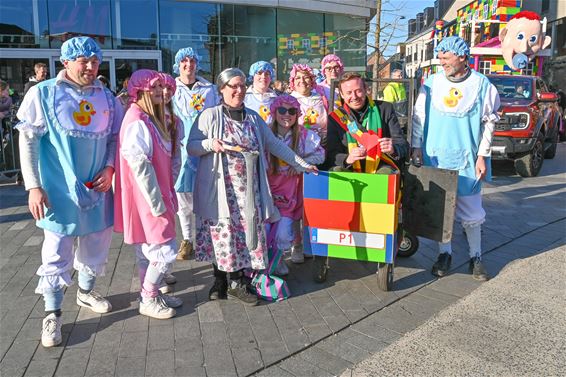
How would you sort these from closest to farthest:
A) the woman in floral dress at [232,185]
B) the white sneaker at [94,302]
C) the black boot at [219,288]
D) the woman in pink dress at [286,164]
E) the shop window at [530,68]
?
the woman in floral dress at [232,185]
the white sneaker at [94,302]
the black boot at [219,288]
the woman in pink dress at [286,164]
the shop window at [530,68]

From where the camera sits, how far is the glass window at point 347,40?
19031 millimetres

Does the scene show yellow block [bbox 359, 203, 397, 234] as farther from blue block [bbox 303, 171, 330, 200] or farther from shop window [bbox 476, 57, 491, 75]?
shop window [bbox 476, 57, 491, 75]

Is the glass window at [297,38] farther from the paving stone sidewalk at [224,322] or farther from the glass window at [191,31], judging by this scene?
the paving stone sidewalk at [224,322]

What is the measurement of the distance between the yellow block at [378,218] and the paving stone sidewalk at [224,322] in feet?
1.90

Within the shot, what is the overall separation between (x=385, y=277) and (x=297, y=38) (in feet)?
50.5

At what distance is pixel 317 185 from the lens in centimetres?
407

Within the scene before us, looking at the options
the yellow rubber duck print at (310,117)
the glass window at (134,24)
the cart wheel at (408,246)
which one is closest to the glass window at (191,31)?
the glass window at (134,24)

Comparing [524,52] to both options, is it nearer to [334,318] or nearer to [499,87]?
[499,87]

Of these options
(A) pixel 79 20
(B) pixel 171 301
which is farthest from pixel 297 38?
(B) pixel 171 301

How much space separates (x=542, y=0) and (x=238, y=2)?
21.0m

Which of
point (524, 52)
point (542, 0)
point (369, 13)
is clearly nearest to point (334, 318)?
point (524, 52)

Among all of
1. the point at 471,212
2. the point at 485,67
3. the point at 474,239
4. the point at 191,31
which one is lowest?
the point at 474,239

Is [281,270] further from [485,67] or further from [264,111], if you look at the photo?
[485,67]

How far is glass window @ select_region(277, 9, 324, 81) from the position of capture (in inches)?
708
